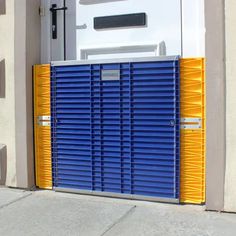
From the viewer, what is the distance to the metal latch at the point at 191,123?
5.21 metres

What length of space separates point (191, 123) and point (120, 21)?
1.66 metres

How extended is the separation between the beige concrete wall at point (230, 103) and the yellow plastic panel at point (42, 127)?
2.51 m

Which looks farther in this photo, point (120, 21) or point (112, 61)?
point (120, 21)

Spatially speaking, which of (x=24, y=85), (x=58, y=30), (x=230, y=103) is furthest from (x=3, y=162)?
(x=230, y=103)

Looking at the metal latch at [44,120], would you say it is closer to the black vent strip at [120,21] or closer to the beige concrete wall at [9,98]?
the beige concrete wall at [9,98]

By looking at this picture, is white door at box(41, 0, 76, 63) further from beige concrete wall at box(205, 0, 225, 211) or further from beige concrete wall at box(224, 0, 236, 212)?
beige concrete wall at box(224, 0, 236, 212)

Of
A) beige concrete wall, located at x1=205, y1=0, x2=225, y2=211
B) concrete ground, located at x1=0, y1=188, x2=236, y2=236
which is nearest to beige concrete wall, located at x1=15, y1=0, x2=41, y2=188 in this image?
concrete ground, located at x1=0, y1=188, x2=236, y2=236

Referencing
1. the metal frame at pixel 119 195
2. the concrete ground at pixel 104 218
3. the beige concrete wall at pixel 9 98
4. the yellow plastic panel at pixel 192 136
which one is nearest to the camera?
the concrete ground at pixel 104 218

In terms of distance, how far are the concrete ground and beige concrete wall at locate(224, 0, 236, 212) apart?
1.01ft

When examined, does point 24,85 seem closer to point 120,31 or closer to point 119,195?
point 120,31

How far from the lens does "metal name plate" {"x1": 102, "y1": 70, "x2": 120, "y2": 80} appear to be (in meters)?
5.60

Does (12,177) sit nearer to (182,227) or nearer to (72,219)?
(72,219)

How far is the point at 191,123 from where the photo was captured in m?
5.26

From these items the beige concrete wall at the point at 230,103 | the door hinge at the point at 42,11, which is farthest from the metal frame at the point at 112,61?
the door hinge at the point at 42,11
